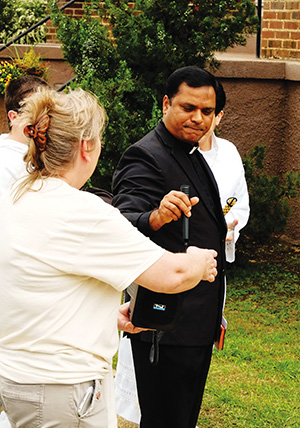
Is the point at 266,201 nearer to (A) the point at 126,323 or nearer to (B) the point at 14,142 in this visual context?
(B) the point at 14,142

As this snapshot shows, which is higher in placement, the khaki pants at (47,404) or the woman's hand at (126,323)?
the khaki pants at (47,404)

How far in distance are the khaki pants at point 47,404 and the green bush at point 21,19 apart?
913 centimetres

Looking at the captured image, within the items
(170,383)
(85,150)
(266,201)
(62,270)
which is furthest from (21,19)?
(62,270)

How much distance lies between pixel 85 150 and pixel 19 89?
199 cm

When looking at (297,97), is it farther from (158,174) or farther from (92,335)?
(92,335)

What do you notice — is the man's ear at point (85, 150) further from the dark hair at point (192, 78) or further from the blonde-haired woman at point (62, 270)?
the dark hair at point (192, 78)


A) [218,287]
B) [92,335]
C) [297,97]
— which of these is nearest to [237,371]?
[218,287]

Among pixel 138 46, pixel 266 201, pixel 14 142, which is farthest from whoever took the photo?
pixel 266 201

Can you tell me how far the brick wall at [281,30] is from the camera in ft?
26.8

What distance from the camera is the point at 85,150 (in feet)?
7.55

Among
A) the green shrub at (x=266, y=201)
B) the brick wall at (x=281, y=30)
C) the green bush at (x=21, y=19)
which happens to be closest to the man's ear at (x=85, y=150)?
the green shrub at (x=266, y=201)

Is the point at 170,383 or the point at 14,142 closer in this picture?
the point at 170,383

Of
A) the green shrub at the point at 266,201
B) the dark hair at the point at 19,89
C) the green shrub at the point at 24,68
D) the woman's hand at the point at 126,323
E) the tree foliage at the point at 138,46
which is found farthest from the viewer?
the green shrub at the point at 24,68

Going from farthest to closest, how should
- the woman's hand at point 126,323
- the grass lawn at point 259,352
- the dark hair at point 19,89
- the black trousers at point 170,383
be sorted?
the grass lawn at point 259,352
the dark hair at point 19,89
the black trousers at point 170,383
the woman's hand at point 126,323
